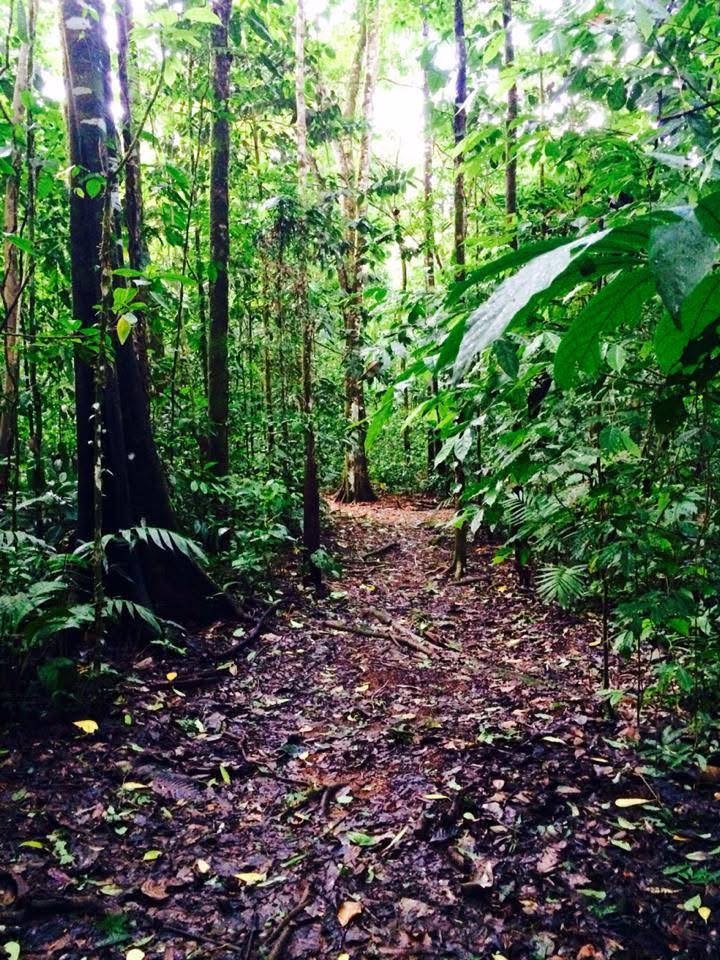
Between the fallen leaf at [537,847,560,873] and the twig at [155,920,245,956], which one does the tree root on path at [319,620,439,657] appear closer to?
the fallen leaf at [537,847,560,873]

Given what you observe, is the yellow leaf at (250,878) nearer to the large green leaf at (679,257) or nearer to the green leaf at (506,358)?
the green leaf at (506,358)

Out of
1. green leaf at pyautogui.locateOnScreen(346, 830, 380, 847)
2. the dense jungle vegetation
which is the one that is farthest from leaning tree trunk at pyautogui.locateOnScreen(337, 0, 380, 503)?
green leaf at pyautogui.locateOnScreen(346, 830, 380, 847)

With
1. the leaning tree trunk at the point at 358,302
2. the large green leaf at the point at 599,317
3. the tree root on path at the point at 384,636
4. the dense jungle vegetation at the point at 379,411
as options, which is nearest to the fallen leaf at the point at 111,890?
the dense jungle vegetation at the point at 379,411

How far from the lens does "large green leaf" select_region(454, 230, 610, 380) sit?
0.51m

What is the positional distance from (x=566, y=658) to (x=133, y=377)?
4236 millimetres

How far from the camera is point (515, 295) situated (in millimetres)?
534

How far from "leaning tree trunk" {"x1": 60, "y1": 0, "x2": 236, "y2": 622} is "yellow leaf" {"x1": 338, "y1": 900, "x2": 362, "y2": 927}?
239 centimetres

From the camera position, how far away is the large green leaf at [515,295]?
0.51 m

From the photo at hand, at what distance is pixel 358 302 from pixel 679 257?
9.30 metres

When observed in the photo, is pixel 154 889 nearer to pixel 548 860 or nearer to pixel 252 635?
pixel 548 860

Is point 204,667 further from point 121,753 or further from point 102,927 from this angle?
point 102,927

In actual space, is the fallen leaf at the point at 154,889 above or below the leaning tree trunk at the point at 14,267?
below

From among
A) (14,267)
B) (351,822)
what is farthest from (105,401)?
(351,822)

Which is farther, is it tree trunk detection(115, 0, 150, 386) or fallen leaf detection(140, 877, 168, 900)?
tree trunk detection(115, 0, 150, 386)
